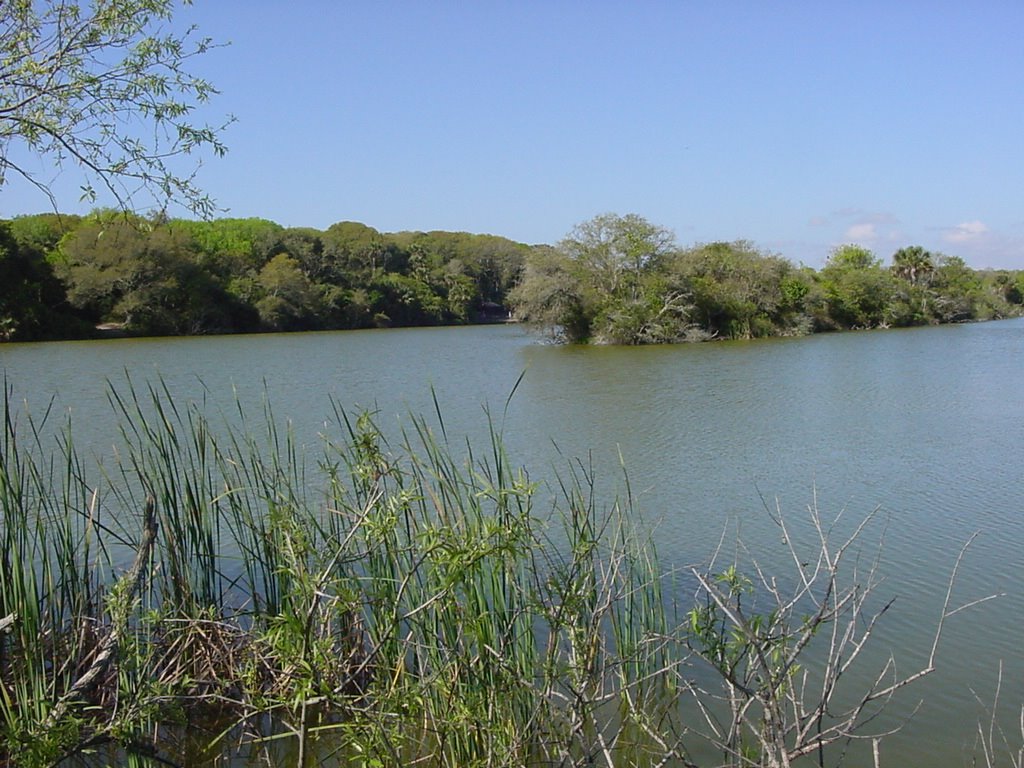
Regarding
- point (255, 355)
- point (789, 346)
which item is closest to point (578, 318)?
point (789, 346)

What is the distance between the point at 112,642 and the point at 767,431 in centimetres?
1029

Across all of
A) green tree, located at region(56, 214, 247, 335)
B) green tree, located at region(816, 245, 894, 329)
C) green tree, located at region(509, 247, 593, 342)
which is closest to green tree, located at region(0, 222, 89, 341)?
green tree, located at region(56, 214, 247, 335)

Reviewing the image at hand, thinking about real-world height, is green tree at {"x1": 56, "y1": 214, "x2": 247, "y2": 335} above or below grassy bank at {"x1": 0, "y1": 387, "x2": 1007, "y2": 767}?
above

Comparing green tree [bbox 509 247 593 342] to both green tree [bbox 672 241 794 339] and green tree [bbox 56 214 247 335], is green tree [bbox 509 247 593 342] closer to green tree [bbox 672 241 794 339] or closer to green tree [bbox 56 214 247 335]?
green tree [bbox 672 241 794 339]

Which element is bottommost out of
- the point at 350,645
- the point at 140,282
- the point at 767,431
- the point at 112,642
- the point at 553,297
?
the point at 767,431

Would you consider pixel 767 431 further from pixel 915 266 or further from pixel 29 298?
pixel 915 266

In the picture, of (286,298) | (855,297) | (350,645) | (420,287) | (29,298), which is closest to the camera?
(350,645)

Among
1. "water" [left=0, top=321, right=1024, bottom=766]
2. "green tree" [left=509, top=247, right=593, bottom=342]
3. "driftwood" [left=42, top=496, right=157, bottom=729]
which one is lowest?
"water" [left=0, top=321, right=1024, bottom=766]

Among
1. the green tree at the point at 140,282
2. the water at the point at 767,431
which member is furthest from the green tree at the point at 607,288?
the green tree at the point at 140,282

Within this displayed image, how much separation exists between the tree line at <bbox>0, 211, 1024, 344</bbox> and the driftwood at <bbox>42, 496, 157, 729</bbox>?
71.8 ft

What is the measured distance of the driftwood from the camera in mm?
2898

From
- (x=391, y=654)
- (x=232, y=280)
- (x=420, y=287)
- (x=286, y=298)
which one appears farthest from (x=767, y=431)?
(x=420, y=287)

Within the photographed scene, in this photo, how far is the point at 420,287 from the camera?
2496 inches

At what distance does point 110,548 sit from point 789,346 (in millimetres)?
27688
